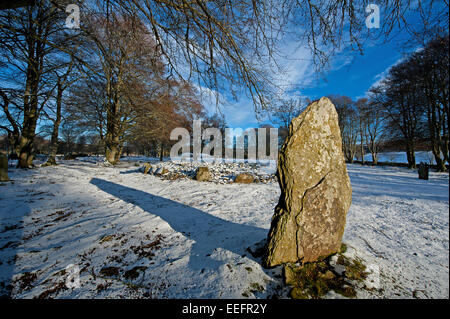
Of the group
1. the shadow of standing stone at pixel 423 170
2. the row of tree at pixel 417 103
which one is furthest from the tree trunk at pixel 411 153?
the shadow of standing stone at pixel 423 170

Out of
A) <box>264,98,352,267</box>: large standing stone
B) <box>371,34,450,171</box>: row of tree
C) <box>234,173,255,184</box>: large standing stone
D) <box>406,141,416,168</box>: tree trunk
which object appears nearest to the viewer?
<box>264,98,352,267</box>: large standing stone

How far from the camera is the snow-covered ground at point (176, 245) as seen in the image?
1653 mm

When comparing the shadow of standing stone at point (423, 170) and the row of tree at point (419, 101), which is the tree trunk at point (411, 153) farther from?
the shadow of standing stone at point (423, 170)

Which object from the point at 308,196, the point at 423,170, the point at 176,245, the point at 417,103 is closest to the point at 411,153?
the point at 417,103

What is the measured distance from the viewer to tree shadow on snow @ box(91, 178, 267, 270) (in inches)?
87.1

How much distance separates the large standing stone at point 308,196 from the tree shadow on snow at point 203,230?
2.14ft

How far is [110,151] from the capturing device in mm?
12922

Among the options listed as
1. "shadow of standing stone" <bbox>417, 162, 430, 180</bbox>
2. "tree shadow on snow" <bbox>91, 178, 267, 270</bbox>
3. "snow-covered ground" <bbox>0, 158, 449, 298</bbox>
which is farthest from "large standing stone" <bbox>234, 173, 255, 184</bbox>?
"shadow of standing stone" <bbox>417, 162, 430, 180</bbox>

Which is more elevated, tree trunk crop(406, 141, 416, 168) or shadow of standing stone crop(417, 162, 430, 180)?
tree trunk crop(406, 141, 416, 168)

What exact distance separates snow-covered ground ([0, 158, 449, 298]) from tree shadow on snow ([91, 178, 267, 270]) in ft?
0.06

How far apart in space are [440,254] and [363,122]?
969 inches

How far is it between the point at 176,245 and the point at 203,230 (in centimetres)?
64

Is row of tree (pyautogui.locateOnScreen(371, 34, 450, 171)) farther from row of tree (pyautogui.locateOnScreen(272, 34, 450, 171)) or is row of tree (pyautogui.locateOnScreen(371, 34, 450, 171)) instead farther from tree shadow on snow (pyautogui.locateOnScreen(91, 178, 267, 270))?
tree shadow on snow (pyautogui.locateOnScreen(91, 178, 267, 270))
